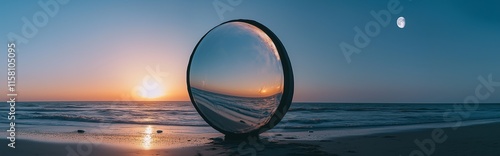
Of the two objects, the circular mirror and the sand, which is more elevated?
the circular mirror

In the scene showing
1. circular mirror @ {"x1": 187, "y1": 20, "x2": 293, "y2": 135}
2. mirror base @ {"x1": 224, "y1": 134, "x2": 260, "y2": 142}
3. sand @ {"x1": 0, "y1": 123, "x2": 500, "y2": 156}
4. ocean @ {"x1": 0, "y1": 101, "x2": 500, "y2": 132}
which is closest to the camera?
sand @ {"x1": 0, "y1": 123, "x2": 500, "y2": 156}

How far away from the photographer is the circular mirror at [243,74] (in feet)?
20.6

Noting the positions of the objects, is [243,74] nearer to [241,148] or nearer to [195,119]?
[241,148]

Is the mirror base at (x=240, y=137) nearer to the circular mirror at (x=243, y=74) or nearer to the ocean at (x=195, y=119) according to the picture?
the circular mirror at (x=243, y=74)

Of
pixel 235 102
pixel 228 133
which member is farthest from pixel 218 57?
pixel 228 133

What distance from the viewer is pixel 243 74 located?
625 centimetres

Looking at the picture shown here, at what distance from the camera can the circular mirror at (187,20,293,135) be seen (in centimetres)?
629

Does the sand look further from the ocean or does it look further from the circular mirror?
the ocean

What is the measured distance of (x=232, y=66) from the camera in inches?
247

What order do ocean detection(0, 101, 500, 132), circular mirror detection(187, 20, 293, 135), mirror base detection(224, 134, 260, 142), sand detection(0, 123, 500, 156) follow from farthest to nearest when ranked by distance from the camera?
ocean detection(0, 101, 500, 132)
mirror base detection(224, 134, 260, 142)
circular mirror detection(187, 20, 293, 135)
sand detection(0, 123, 500, 156)

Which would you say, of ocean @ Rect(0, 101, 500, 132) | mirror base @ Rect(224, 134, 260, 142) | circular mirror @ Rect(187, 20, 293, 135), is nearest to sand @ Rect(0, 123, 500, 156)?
mirror base @ Rect(224, 134, 260, 142)

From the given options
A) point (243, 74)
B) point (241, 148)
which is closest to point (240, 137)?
point (241, 148)

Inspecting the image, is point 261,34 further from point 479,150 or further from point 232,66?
point 479,150

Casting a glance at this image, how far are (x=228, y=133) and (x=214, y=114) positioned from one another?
0.45 m
